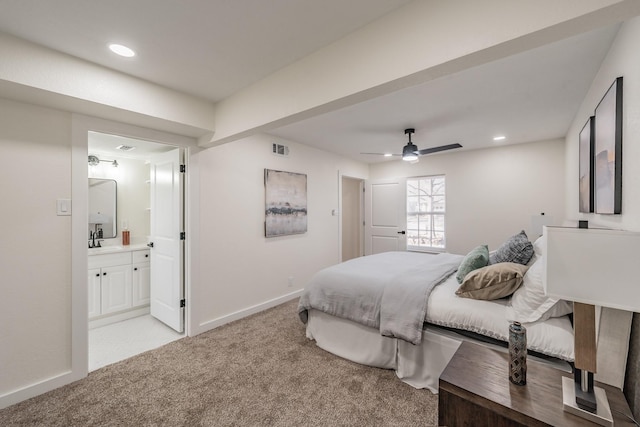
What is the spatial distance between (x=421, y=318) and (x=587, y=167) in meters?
1.91

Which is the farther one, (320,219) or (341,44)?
(320,219)

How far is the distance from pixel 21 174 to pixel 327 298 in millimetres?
2650

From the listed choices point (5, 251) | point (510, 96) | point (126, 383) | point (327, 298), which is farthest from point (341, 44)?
point (126, 383)

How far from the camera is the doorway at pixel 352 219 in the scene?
6.18m

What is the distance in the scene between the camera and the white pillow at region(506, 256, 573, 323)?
5.45 ft

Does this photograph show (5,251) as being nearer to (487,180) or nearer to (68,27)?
(68,27)

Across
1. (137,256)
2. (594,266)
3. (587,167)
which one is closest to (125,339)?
(137,256)

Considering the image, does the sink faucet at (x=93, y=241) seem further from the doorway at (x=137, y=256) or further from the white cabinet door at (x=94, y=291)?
the white cabinet door at (x=94, y=291)

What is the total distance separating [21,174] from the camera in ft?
6.72

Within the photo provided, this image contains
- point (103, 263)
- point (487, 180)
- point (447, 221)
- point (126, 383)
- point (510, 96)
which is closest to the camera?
point (126, 383)

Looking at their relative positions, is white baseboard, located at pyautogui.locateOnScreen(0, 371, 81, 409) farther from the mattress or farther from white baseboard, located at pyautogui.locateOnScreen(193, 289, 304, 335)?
the mattress

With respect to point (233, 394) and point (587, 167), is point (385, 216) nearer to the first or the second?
point (587, 167)

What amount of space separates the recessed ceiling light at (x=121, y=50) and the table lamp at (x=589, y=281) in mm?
2635

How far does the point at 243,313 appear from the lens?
3.51 meters
